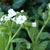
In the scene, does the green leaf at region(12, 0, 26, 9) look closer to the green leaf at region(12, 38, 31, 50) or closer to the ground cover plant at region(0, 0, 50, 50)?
the ground cover plant at region(0, 0, 50, 50)

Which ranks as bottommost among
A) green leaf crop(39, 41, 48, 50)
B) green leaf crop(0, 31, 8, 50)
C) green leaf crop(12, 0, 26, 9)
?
green leaf crop(39, 41, 48, 50)

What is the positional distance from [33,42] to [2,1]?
711 mm

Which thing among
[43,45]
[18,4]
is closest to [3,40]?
[43,45]

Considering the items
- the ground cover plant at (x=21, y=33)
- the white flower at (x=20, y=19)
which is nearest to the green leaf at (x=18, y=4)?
the ground cover plant at (x=21, y=33)

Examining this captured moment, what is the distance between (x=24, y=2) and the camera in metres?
1.62

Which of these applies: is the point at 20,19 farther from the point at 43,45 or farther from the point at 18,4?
the point at 18,4

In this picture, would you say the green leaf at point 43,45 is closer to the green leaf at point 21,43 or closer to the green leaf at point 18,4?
the green leaf at point 21,43

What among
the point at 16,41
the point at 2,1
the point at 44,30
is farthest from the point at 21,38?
the point at 2,1

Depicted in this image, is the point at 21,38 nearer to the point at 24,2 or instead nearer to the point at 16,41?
the point at 16,41

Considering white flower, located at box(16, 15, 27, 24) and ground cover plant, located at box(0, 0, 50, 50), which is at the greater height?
white flower, located at box(16, 15, 27, 24)

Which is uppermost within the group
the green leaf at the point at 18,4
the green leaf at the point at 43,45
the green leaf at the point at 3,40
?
the green leaf at the point at 18,4

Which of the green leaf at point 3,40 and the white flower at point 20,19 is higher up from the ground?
the white flower at point 20,19

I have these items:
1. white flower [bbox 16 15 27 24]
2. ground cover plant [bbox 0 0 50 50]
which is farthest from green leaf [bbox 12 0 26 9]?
white flower [bbox 16 15 27 24]

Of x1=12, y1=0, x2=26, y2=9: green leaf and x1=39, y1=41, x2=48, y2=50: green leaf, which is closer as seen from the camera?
x1=39, y1=41, x2=48, y2=50: green leaf
